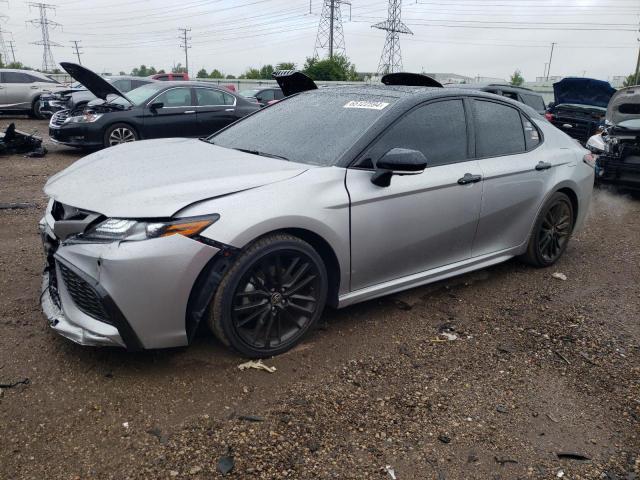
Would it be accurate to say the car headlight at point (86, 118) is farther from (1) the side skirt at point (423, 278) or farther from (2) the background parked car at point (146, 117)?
(1) the side skirt at point (423, 278)

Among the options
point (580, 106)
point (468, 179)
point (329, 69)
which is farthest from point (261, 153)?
point (329, 69)

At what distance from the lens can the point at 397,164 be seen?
3072 mm

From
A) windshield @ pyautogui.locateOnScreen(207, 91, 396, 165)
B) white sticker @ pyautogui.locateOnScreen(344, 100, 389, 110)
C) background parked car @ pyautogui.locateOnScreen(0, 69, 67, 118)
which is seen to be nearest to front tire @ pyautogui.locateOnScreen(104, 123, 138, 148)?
windshield @ pyautogui.locateOnScreen(207, 91, 396, 165)

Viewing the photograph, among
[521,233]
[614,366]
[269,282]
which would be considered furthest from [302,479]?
[521,233]

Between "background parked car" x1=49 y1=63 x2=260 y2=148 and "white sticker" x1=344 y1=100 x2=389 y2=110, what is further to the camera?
"background parked car" x1=49 y1=63 x2=260 y2=148

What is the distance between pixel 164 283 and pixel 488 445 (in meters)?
1.72

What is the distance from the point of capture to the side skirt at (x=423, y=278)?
3334 mm

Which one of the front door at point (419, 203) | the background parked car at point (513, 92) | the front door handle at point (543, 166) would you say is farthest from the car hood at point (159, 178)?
the background parked car at point (513, 92)

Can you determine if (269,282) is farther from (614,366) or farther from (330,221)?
(614,366)

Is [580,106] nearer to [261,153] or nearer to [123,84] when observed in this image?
[261,153]

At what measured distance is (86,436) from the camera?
2.34 m

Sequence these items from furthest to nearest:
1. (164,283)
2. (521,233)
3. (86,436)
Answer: (521,233)
(164,283)
(86,436)

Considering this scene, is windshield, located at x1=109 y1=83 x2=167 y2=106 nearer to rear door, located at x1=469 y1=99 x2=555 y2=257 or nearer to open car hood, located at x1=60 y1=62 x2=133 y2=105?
open car hood, located at x1=60 y1=62 x2=133 y2=105

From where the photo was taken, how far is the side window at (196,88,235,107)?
10.6 meters
